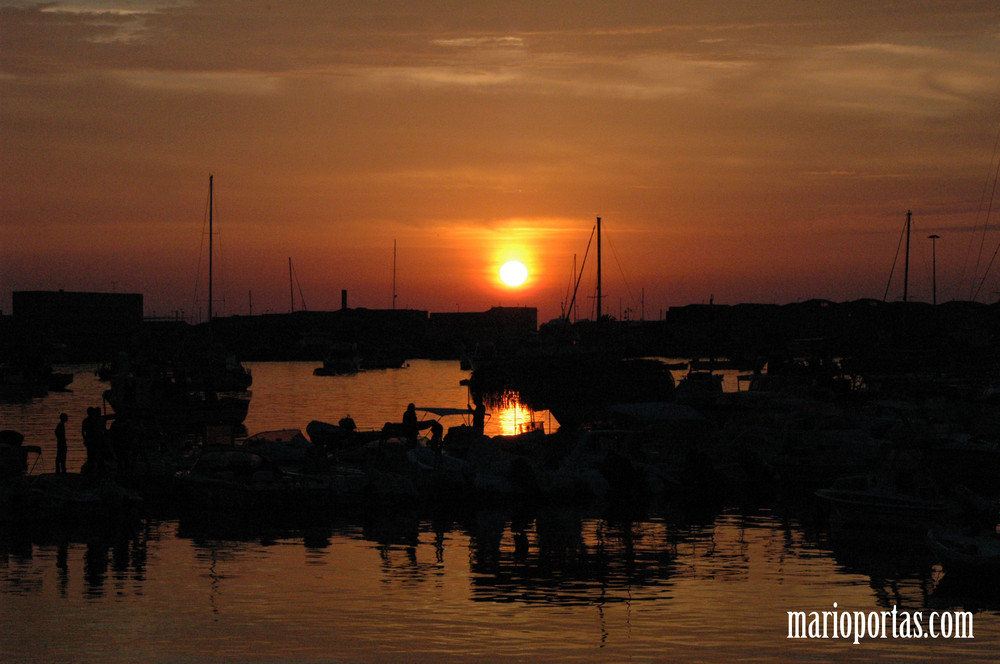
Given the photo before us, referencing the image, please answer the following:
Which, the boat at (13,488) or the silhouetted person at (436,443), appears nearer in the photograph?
the boat at (13,488)

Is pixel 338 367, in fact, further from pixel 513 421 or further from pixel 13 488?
pixel 13 488

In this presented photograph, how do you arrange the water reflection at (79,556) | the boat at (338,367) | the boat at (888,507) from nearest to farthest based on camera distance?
the water reflection at (79,556) < the boat at (888,507) < the boat at (338,367)

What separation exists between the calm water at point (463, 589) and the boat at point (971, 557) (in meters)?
0.58

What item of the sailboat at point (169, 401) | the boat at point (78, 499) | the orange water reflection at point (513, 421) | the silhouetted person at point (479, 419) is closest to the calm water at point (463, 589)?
the boat at point (78, 499)

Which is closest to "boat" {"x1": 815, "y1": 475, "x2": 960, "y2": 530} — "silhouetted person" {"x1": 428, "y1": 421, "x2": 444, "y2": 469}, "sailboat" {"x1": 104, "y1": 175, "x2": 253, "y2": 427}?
"silhouetted person" {"x1": 428, "y1": 421, "x2": 444, "y2": 469}

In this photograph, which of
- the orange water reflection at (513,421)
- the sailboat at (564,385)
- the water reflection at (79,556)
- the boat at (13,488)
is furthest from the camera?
the orange water reflection at (513,421)

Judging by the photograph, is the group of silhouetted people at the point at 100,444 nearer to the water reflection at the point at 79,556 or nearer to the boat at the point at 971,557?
the water reflection at the point at 79,556

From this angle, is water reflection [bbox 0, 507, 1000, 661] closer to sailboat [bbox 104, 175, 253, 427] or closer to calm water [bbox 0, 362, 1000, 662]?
calm water [bbox 0, 362, 1000, 662]

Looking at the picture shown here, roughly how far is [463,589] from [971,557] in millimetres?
9466

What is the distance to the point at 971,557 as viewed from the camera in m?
20.5

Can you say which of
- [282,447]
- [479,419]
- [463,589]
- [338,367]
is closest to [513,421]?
[479,419]

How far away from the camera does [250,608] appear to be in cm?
1889

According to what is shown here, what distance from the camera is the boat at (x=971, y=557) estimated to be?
20406mm

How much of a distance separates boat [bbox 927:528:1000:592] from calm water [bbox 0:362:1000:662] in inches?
22.7
